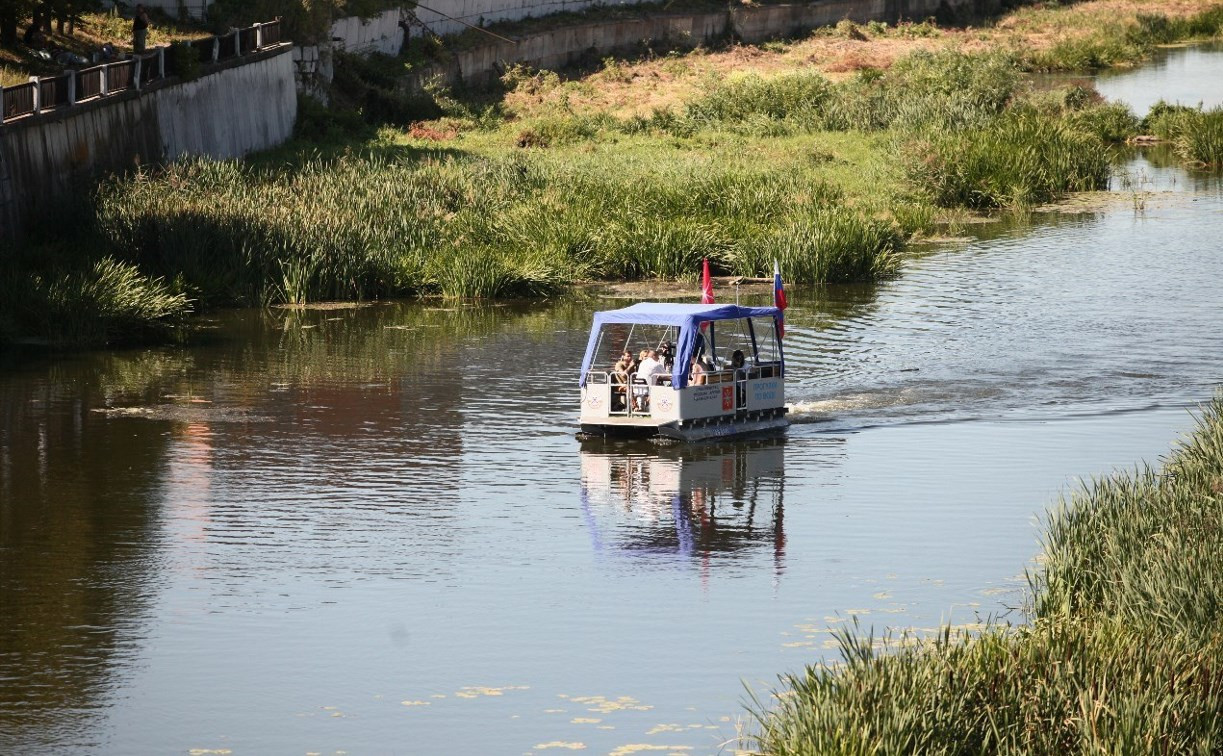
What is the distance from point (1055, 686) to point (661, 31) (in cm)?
8188

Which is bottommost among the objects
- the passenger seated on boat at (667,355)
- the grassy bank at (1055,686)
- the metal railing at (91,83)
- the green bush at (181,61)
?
the grassy bank at (1055,686)

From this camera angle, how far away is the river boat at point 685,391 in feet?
95.6

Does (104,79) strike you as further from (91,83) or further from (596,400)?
(596,400)

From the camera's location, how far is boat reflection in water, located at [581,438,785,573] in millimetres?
23328

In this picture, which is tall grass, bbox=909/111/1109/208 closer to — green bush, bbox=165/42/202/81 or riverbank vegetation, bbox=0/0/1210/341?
riverbank vegetation, bbox=0/0/1210/341

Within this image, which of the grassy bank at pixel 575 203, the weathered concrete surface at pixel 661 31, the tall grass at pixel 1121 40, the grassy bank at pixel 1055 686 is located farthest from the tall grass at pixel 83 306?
the tall grass at pixel 1121 40

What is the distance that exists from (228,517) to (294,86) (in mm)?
41386

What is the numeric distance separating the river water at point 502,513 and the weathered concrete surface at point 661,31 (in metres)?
37.0

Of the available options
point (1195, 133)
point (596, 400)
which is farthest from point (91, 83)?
point (1195, 133)

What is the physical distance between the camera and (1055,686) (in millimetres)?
14359

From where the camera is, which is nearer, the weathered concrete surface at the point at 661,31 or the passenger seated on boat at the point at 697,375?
the passenger seated on boat at the point at 697,375

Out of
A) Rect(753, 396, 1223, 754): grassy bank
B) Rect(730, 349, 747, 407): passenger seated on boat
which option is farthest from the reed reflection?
Rect(730, 349, 747, 407): passenger seated on boat

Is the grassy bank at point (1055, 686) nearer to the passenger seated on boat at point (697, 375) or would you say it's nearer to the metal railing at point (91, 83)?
the passenger seated on boat at point (697, 375)

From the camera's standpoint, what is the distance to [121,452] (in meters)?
29.0
